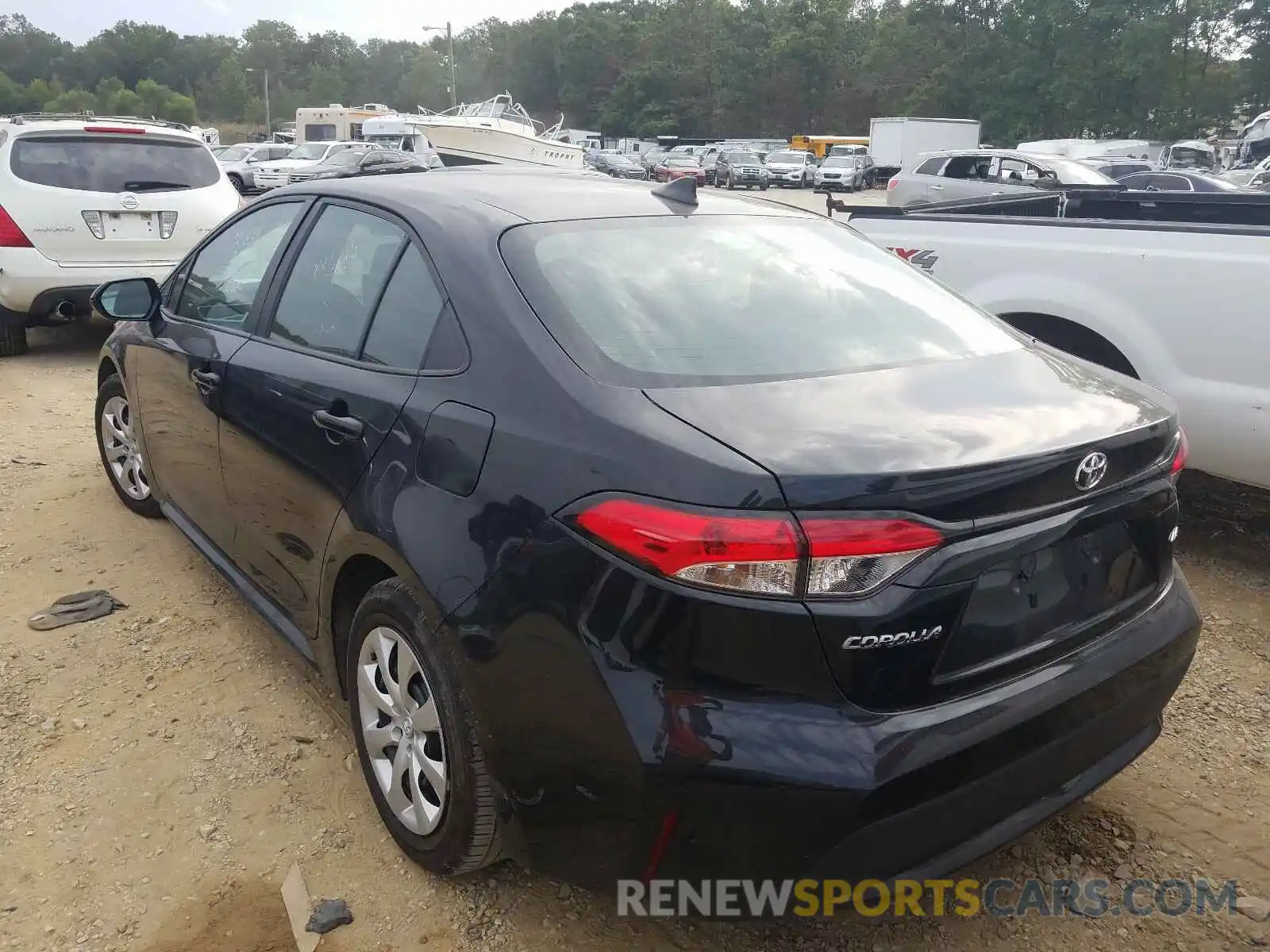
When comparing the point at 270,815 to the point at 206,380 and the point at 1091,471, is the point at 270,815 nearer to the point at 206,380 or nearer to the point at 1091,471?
the point at 206,380

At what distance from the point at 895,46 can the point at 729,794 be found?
7427 cm

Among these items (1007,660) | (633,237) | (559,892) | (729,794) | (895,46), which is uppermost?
(895,46)

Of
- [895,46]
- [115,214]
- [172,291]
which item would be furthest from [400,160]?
[895,46]

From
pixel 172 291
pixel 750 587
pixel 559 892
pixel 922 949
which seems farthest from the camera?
pixel 172 291

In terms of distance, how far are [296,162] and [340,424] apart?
2844 cm

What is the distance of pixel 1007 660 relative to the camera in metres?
1.99

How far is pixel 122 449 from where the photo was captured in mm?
4809

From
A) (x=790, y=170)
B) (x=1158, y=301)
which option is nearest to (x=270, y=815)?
(x=1158, y=301)

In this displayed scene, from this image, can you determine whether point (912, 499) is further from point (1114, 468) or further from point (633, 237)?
point (633, 237)

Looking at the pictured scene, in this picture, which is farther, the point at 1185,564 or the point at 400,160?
the point at 400,160

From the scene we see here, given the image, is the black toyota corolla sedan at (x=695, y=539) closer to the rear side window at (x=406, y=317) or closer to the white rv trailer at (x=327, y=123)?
the rear side window at (x=406, y=317)

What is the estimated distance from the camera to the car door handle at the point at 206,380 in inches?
131

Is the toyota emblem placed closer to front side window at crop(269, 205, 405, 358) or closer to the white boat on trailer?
front side window at crop(269, 205, 405, 358)

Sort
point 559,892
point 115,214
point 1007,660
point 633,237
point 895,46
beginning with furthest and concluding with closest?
point 895,46
point 115,214
point 633,237
point 559,892
point 1007,660
